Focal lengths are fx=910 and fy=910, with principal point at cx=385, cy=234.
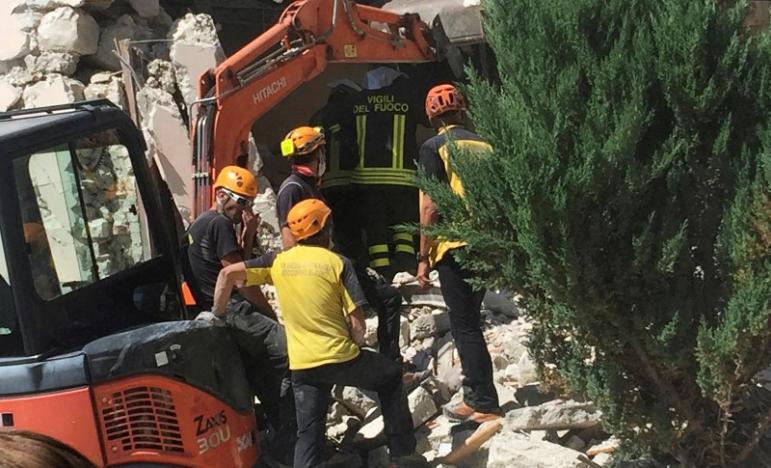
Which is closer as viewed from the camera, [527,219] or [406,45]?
[527,219]

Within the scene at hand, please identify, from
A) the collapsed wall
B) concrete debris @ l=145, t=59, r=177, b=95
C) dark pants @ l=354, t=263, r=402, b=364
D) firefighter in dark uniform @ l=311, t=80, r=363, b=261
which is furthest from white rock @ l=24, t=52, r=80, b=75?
dark pants @ l=354, t=263, r=402, b=364

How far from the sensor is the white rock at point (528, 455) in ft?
14.0

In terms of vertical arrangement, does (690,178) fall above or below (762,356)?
above

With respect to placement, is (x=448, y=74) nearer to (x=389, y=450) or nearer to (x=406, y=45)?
(x=406, y=45)

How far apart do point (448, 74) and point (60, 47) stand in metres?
3.18

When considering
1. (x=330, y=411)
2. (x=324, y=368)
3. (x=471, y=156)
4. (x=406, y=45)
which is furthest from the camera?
(x=406, y=45)

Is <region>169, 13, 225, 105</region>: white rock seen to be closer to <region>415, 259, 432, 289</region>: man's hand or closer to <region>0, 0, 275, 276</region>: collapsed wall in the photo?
<region>0, 0, 275, 276</region>: collapsed wall

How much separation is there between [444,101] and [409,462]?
75.3 inches

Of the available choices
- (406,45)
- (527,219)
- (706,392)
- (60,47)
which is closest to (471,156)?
(527,219)

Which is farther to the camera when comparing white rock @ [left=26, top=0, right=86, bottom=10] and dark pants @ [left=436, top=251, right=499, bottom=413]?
white rock @ [left=26, top=0, right=86, bottom=10]

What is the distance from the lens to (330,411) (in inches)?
212

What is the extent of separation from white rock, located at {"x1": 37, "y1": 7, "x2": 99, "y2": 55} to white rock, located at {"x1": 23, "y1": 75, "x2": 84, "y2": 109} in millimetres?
262

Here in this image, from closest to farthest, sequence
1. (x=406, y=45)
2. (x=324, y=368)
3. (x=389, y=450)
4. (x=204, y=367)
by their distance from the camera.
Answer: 1. (x=204, y=367)
2. (x=324, y=368)
3. (x=389, y=450)
4. (x=406, y=45)

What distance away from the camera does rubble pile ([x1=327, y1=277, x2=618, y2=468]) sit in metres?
4.41
